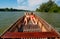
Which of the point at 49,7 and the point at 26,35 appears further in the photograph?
the point at 49,7

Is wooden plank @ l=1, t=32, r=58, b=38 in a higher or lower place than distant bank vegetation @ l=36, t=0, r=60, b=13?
higher

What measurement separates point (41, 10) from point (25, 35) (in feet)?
244

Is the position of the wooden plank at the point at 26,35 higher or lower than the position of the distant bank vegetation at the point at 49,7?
higher

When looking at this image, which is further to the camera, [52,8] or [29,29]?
[52,8]

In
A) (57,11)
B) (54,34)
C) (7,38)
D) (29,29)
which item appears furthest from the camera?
(57,11)

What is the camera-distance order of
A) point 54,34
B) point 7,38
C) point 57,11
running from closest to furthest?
1. point 7,38
2. point 54,34
3. point 57,11

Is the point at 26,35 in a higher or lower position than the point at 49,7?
higher

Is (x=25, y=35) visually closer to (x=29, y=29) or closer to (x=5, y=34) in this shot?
(x=5, y=34)

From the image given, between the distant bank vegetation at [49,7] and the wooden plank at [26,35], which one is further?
the distant bank vegetation at [49,7]

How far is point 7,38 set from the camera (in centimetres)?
509

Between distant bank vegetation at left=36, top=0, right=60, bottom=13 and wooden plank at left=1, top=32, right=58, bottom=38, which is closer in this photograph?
wooden plank at left=1, top=32, right=58, bottom=38

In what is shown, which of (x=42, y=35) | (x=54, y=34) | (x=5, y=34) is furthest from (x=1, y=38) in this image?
(x=54, y=34)

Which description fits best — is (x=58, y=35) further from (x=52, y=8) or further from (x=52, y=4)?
(x=52, y=4)

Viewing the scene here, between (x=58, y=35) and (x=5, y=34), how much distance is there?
158cm
